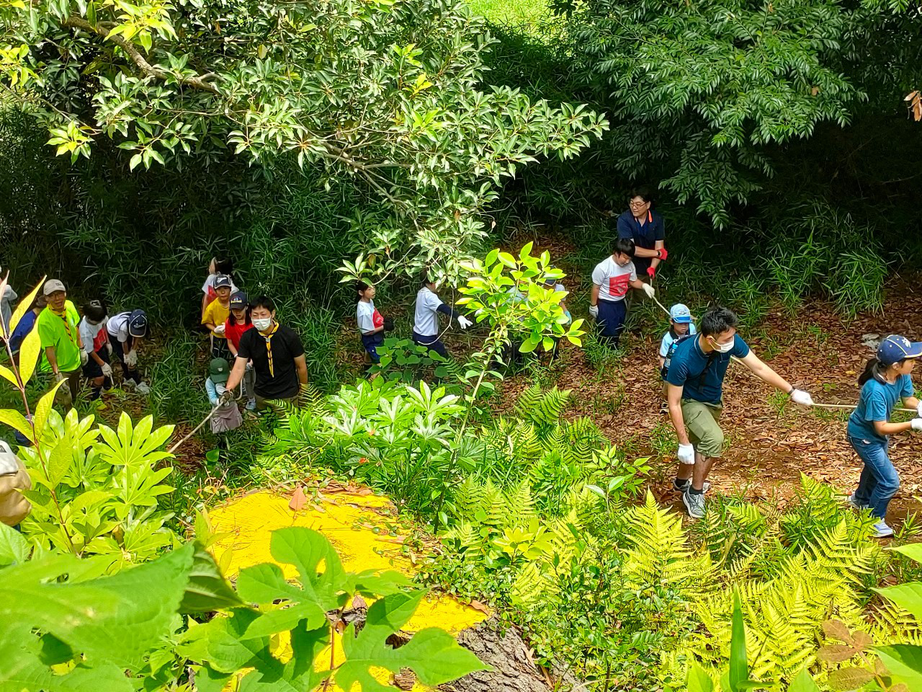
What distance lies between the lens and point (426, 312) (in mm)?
7754

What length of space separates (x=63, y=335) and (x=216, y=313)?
140cm

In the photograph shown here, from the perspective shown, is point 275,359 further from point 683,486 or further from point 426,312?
point 683,486

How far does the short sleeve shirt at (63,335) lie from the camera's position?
21.6ft

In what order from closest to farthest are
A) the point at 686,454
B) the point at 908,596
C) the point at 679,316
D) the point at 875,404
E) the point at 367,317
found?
the point at 908,596, the point at 875,404, the point at 686,454, the point at 679,316, the point at 367,317

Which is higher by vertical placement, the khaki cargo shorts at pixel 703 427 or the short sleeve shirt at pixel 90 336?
the short sleeve shirt at pixel 90 336

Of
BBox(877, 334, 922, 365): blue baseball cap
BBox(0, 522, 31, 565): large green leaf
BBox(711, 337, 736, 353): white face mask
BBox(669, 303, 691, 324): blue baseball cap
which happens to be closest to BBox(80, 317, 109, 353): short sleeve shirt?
BBox(669, 303, 691, 324): blue baseball cap

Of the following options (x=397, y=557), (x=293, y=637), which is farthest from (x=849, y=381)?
(x=293, y=637)

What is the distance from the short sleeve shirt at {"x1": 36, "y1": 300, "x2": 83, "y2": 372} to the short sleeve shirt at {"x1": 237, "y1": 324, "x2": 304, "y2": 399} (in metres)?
1.57

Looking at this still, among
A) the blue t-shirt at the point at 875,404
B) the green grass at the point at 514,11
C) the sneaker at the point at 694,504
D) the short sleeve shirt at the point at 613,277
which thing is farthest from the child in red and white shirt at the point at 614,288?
the green grass at the point at 514,11

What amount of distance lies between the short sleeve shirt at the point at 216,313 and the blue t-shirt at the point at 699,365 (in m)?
4.17

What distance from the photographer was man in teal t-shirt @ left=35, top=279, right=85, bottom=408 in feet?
21.6

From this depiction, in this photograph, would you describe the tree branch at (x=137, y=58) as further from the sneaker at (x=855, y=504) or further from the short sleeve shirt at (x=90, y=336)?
the sneaker at (x=855, y=504)

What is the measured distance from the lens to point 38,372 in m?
7.82

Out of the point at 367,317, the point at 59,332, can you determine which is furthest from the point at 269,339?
the point at 59,332
